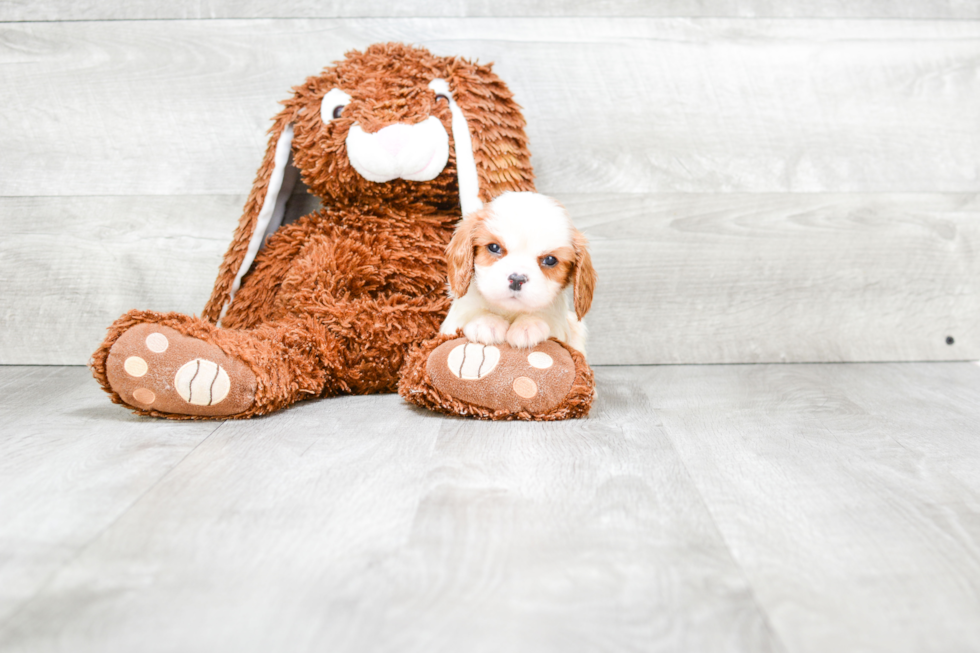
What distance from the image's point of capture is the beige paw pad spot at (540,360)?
36.2 inches

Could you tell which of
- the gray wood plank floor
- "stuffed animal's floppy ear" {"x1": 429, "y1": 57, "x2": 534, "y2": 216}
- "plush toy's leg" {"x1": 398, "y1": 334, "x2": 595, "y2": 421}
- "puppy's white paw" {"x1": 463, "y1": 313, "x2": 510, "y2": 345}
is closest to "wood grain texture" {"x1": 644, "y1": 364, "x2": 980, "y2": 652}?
the gray wood plank floor

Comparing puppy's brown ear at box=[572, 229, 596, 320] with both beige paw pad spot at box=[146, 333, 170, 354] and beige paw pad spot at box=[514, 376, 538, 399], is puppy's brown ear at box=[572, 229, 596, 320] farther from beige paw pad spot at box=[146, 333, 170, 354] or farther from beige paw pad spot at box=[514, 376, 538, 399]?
beige paw pad spot at box=[146, 333, 170, 354]

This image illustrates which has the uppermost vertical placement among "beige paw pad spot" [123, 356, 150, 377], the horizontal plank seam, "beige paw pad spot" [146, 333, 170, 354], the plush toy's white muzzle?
the horizontal plank seam

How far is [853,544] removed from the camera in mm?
614

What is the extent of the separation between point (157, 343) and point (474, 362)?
366 millimetres

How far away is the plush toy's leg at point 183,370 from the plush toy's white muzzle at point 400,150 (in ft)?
0.94

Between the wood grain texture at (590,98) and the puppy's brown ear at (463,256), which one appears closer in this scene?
the puppy's brown ear at (463,256)

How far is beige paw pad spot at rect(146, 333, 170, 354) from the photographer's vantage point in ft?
2.91

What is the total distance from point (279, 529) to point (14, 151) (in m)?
1.01

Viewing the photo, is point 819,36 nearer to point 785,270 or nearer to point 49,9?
point 785,270

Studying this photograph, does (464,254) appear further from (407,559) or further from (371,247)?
(407,559)

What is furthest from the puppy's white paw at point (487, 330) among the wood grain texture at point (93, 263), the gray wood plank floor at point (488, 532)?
the wood grain texture at point (93, 263)

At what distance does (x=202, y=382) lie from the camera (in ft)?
2.94

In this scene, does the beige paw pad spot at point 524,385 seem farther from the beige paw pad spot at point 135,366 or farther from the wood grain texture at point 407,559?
the beige paw pad spot at point 135,366
